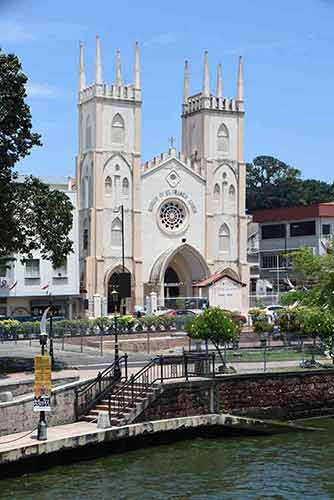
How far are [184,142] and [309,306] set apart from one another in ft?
162

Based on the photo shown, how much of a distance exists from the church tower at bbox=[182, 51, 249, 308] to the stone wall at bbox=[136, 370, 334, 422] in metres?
50.9

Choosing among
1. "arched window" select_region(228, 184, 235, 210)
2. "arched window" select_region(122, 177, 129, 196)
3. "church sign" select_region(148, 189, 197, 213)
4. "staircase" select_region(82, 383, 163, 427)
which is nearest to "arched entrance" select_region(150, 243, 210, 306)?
"church sign" select_region(148, 189, 197, 213)

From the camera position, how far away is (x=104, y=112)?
82.2 m

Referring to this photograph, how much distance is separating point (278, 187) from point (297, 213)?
52.9 metres

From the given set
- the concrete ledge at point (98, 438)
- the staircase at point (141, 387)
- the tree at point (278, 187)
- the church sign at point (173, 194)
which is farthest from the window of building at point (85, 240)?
the tree at point (278, 187)

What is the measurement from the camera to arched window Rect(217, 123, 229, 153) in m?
88.4

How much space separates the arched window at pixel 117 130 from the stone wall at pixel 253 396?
49.8 m

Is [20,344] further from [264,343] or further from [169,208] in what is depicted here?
[169,208]

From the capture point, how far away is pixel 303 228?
94562 mm

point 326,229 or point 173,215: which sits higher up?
point 173,215

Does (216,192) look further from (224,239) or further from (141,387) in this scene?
(141,387)

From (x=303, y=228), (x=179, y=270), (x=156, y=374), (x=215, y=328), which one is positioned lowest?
(x=156, y=374)

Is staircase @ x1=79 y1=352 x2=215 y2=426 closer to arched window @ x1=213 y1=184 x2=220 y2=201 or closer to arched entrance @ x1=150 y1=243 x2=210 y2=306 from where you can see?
arched entrance @ x1=150 y1=243 x2=210 y2=306

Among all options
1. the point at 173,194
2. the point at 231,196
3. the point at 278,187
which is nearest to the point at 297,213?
the point at 231,196
